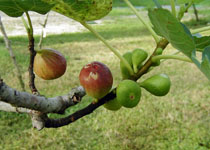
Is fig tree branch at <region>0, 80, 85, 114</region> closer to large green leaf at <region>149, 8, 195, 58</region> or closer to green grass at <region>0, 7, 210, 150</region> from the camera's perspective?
large green leaf at <region>149, 8, 195, 58</region>

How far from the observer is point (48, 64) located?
67 cm

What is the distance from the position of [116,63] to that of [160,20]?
5.16 m

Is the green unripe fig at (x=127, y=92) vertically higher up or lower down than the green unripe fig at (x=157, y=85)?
higher up

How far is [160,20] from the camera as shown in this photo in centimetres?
38

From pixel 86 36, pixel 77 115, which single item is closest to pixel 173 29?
pixel 77 115

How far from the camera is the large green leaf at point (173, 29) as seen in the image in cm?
36

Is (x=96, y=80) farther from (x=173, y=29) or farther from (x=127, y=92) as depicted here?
(x=173, y=29)

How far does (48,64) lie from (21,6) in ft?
0.66

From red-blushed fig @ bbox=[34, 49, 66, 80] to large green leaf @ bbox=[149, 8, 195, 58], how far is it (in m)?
0.35

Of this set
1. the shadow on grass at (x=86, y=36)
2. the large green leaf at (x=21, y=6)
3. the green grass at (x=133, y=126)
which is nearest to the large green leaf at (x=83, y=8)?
the large green leaf at (x=21, y=6)

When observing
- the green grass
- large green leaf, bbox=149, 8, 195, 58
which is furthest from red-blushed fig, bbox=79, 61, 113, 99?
the green grass

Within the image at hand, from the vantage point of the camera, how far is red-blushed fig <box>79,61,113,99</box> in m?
0.58

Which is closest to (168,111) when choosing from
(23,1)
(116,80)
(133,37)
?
(116,80)

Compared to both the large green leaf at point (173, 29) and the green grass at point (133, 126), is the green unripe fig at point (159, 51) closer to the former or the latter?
the large green leaf at point (173, 29)
